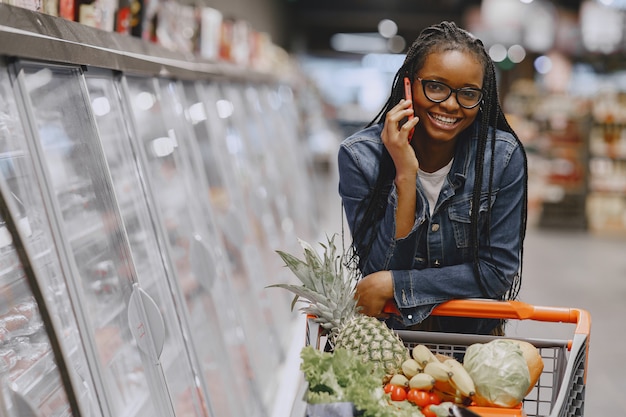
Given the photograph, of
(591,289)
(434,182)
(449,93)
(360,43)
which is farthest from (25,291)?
(360,43)

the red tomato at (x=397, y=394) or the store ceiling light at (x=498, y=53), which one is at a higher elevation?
the store ceiling light at (x=498, y=53)

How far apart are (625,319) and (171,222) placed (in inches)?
177

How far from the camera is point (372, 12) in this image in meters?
19.5

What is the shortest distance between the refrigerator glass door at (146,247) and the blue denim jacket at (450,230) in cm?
128

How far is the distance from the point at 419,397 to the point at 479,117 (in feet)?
2.84

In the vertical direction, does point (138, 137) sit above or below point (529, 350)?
above

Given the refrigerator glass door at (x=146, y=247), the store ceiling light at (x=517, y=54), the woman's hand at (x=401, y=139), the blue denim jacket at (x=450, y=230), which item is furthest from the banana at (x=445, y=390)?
the store ceiling light at (x=517, y=54)

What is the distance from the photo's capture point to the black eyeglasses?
1.94m

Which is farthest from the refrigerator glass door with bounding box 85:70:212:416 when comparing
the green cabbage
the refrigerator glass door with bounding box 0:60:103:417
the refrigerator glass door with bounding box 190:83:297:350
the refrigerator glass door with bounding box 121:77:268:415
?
the green cabbage

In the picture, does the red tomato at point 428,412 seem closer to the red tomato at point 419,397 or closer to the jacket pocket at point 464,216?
the red tomato at point 419,397

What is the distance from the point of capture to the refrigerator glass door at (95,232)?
2484 millimetres

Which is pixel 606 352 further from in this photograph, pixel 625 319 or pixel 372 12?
pixel 372 12

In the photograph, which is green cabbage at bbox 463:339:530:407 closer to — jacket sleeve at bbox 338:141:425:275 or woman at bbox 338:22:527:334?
woman at bbox 338:22:527:334

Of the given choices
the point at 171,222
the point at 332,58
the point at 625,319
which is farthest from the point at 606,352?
the point at 332,58
